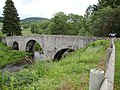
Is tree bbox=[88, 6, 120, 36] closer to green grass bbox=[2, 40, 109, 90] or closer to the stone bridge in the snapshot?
the stone bridge

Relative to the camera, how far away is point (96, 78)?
3.91 metres

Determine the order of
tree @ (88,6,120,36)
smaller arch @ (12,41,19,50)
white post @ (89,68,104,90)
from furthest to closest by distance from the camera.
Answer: smaller arch @ (12,41,19,50) < tree @ (88,6,120,36) < white post @ (89,68,104,90)

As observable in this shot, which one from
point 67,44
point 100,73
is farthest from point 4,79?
point 67,44

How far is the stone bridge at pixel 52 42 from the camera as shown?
31459mm

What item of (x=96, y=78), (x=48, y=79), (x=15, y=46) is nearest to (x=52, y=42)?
(x=15, y=46)

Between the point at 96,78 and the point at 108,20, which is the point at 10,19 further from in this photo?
the point at 96,78

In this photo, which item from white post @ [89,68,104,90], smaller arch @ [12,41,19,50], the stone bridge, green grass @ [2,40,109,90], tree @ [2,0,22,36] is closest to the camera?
white post @ [89,68,104,90]

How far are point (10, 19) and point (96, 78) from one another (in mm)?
48930

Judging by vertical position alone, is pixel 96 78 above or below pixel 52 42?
above

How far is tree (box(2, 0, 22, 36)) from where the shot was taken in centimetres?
5094

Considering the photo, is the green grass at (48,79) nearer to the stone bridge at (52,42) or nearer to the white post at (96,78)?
the white post at (96,78)

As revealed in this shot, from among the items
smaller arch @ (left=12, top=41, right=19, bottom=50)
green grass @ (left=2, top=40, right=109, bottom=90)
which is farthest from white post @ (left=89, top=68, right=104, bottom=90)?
smaller arch @ (left=12, top=41, right=19, bottom=50)

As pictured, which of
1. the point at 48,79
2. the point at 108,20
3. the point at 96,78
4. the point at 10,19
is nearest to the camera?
the point at 96,78

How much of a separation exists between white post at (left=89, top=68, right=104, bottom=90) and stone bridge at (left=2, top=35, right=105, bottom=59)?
979 inches
